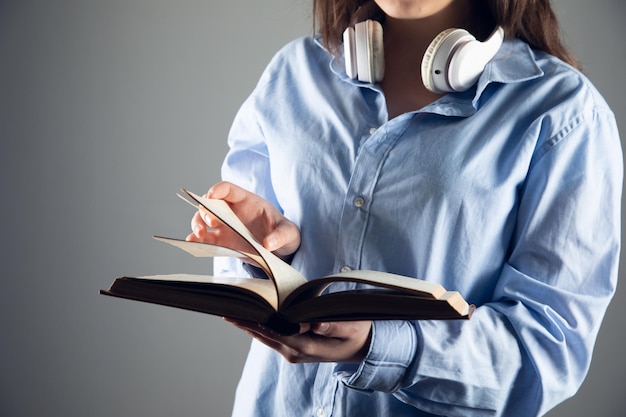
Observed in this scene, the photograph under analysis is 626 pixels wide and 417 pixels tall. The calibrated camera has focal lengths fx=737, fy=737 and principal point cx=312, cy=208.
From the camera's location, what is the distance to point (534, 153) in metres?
1.05

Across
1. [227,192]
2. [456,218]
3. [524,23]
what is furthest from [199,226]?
[524,23]

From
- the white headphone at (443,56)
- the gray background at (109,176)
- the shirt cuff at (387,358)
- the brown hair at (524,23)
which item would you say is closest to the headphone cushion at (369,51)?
the white headphone at (443,56)

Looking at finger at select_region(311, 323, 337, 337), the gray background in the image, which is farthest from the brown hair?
the gray background

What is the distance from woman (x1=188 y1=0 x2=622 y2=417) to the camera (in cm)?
100

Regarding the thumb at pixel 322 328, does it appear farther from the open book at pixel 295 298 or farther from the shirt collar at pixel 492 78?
the shirt collar at pixel 492 78

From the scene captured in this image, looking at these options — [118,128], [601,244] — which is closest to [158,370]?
[118,128]

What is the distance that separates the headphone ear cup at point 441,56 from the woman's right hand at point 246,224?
305mm

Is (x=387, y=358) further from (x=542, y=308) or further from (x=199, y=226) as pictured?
(x=199, y=226)

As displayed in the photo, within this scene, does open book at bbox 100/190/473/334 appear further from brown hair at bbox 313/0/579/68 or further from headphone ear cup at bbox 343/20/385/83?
brown hair at bbox 313/0/579/68

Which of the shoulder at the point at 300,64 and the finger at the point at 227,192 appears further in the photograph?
the shoulder at the point at 300,64

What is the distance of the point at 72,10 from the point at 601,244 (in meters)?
1.49

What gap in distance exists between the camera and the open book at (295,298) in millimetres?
742

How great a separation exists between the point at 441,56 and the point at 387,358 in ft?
1.46

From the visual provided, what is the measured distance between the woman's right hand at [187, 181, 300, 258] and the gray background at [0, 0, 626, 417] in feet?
3.04
